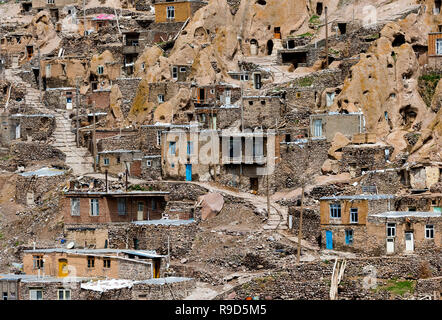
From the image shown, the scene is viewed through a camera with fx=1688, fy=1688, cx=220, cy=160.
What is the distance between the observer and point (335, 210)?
253ft

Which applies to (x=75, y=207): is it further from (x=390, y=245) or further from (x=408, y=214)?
(x=408, y=214)

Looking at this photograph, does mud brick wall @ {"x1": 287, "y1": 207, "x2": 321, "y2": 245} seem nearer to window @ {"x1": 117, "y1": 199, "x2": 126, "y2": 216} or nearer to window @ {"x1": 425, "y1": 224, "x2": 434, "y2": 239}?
window @ {"x1": 425, "y1": 224, "x2": 434, "y2": 239}

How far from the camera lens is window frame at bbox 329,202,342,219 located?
7706 centimetres

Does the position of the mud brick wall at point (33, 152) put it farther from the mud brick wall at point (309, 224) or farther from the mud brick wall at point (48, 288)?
the mud brick wall at point (48, 288)

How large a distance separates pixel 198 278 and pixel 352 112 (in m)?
16.5

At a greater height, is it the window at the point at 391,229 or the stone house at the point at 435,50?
the stone house at the point at 435,50

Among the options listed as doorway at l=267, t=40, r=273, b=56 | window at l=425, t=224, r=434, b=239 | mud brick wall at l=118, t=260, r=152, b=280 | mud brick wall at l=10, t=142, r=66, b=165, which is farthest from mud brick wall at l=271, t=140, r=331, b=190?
doorway at l=267, t=40, r=273, b=56

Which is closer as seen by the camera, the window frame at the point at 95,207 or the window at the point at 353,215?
the window at the point at 353,215

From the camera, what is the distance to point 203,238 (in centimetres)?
7912

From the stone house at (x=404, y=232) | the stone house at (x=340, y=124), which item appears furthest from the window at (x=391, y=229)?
the stone house at (x=340, y=124)

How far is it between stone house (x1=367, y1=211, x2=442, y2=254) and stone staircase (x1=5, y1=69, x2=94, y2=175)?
69.4 feet

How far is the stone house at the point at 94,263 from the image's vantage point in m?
74.6

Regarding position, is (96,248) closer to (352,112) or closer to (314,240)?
(314,240)
